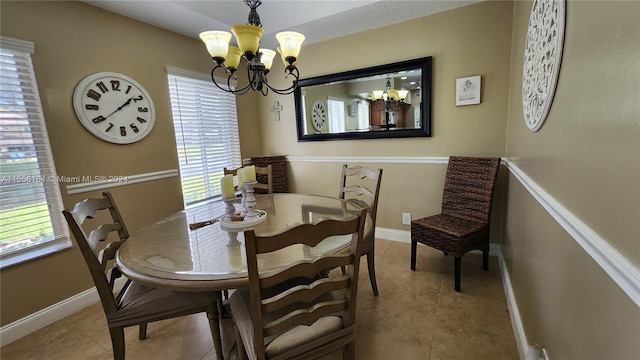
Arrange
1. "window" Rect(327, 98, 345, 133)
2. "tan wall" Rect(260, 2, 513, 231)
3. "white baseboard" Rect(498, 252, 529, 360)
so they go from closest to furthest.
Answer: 1. "white baseboard" Rect(498, 252, 529, 360)
2. "tan wall" Rect(260, 2, 513, 231)
3. "window" Rect(327, 98, 345, 133)

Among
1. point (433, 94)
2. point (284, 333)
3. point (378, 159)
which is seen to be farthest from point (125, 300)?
point (433, 94)

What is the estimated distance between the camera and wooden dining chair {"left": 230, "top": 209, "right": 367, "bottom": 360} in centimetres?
94

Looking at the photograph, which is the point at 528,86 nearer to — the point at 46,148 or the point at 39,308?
the point at 46,148

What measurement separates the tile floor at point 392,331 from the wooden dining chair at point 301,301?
59 centimetres

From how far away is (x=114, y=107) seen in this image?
7.79ft

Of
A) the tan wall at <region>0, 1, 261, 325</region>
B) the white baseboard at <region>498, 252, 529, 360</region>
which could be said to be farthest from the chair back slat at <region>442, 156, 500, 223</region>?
the tan wall at <region>0, 1, 261, 325</region>

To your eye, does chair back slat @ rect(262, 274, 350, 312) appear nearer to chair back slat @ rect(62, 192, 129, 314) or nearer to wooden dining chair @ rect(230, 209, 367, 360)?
wooden dining chair @ rect(230, 209, 367, 360)

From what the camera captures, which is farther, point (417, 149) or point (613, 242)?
point (417, 149)

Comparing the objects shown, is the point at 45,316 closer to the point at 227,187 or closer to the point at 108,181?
the point at 108,181

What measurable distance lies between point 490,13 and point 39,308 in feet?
13.9

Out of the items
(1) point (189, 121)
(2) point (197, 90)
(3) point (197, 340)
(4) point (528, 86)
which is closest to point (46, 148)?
(1) point (189, 121)

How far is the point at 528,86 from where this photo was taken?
1521mm

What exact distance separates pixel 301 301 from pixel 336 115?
2.62m

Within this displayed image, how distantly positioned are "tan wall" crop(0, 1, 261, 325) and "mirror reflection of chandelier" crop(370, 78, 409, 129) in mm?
2087
